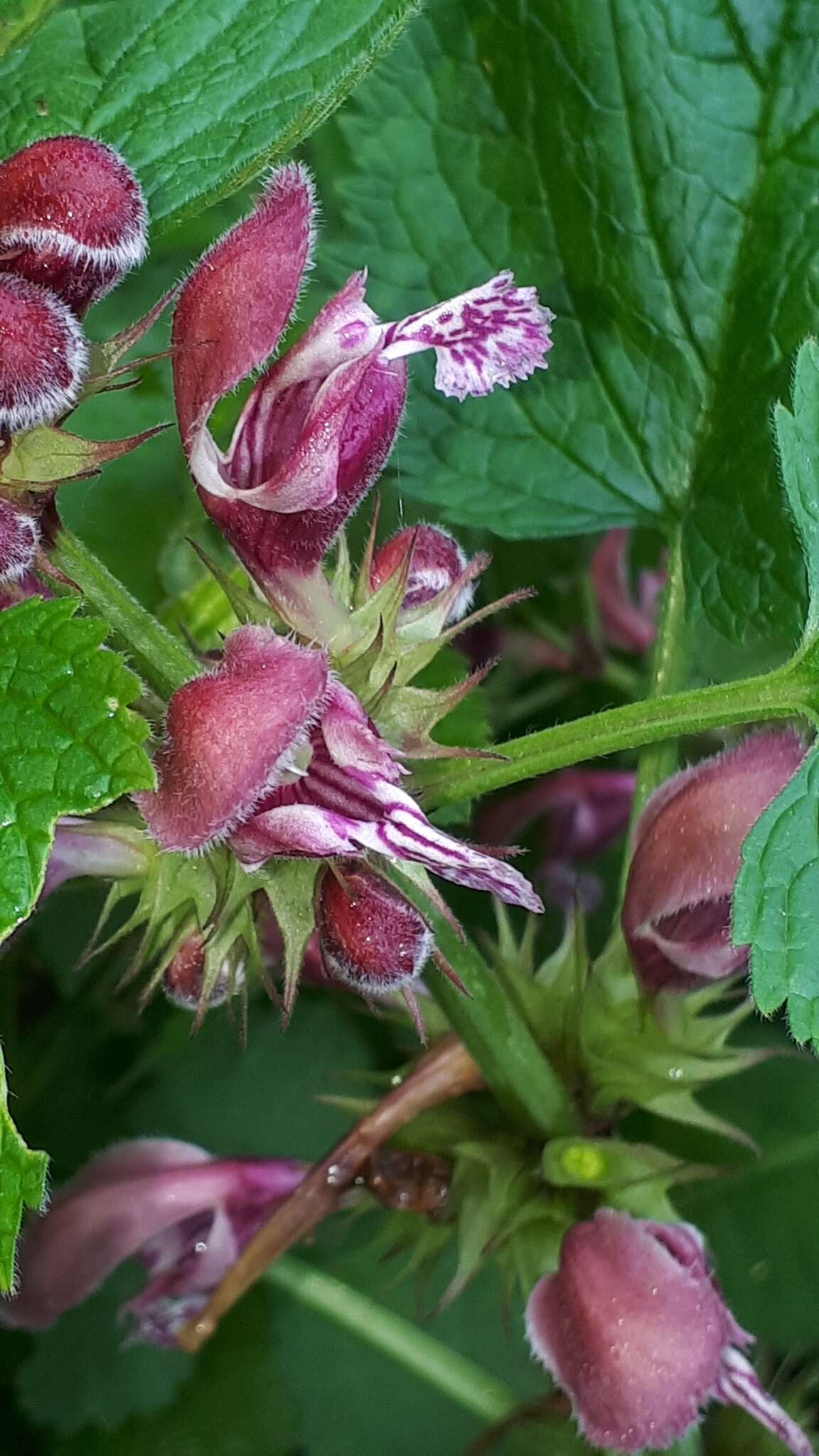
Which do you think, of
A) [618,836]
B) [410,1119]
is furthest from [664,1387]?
[618,836]

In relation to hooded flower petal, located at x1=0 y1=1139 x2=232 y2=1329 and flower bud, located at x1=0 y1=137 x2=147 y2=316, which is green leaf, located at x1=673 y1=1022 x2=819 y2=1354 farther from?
flower bud, located at x1=0 y1=137 x2=147 y2=316

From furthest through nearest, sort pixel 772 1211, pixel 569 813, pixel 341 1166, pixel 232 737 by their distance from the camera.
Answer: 1. pixel 569 813
2. pixel 772 1211
3. pixel 341 1166
4. pixel 232 737

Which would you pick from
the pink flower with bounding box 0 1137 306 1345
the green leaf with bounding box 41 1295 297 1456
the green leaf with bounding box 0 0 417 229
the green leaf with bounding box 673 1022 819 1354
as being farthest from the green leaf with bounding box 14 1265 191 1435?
the green leaf with bounding box 0 0 417 229

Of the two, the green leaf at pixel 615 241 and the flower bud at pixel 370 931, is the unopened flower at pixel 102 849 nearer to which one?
the flower bud at pixel 370 931

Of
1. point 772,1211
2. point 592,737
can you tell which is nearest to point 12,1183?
point 592,737

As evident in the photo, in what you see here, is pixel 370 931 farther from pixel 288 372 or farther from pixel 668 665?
pixel 668 665
